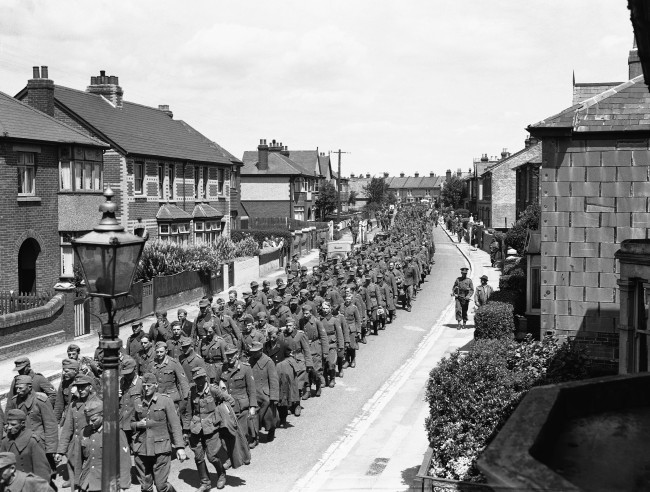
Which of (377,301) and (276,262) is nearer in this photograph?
(377,301)

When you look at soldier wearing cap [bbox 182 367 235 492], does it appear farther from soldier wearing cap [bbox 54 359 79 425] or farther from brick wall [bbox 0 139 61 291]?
brick wall [bbox 0 139 61 291]

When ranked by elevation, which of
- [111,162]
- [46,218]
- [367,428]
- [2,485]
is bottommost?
[367,428]

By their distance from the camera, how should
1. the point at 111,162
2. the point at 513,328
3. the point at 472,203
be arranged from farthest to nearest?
1. the point at 472,203
2. the point at 111,162
3. the point at 513,328

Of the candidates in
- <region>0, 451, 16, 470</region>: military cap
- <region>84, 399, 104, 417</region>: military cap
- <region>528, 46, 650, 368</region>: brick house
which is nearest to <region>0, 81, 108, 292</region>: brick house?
<region>84, 399, 104, 417</region>: military cap

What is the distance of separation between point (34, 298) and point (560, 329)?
13992mm

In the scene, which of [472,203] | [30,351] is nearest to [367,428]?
[30,351]

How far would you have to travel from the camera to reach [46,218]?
1053 inches

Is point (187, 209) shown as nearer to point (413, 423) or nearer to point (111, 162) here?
point (111, 162)

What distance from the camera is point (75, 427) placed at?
32.5ft

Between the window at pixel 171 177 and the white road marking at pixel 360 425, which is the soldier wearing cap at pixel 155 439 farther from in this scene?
the window at pixel 171 177

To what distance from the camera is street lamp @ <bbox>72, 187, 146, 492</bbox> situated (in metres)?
5.97

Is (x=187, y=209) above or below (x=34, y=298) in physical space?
above

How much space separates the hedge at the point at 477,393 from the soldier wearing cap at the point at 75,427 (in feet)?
14.7

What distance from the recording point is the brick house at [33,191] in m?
24.6
